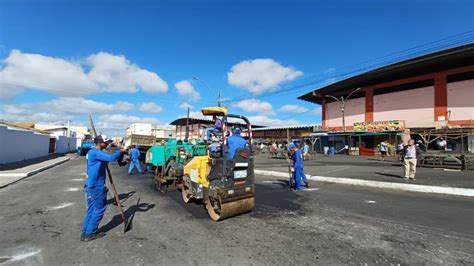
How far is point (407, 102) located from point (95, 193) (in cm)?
3500

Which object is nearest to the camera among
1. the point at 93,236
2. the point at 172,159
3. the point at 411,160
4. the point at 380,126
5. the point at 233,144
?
the point at 93,236

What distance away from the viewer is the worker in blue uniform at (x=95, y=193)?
4415 millimetres

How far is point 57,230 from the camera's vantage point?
4914 millimetres

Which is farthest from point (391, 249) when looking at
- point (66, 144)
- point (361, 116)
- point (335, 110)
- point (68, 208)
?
point (66, 144)

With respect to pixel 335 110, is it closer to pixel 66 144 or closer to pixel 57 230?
pixel 57 230

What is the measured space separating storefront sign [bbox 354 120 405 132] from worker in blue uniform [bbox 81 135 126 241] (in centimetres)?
3255

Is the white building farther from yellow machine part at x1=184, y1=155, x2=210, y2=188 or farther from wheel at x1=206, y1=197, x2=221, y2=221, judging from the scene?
wheel at x1=206, y1=197, x2=221, y2=221

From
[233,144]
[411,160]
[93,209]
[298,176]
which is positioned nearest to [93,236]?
[93,209]

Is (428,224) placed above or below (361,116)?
below

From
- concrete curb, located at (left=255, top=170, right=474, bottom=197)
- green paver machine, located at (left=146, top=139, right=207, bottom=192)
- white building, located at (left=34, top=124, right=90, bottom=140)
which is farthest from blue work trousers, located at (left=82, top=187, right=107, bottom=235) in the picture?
white building, located at (left=34, top=124, right=90, bottom=140)

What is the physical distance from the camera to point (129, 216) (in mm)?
5848

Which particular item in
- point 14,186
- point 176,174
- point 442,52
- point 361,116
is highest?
point 442,52

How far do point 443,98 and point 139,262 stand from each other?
1342 inches

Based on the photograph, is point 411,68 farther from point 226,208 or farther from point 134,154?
point 226,208
